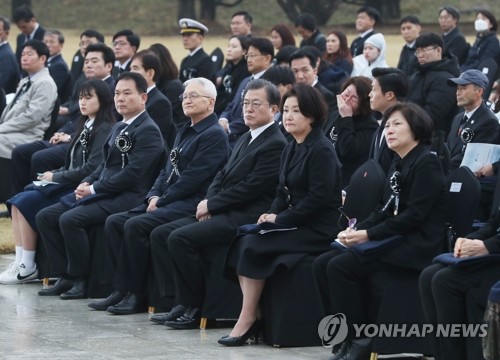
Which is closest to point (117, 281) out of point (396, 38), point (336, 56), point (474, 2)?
point (336, 56)

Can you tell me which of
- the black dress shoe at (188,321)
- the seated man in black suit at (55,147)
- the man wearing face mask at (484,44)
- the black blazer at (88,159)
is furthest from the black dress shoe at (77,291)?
the man wearing face mask at (484,44)

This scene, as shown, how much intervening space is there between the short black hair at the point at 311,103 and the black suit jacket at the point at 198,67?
239 inches

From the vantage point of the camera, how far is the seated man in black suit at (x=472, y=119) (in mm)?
9469

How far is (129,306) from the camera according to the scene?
8969 millimetres

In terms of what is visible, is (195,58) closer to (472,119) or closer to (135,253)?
(472,119)

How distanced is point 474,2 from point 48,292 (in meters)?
30.4

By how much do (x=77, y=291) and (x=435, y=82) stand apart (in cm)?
422

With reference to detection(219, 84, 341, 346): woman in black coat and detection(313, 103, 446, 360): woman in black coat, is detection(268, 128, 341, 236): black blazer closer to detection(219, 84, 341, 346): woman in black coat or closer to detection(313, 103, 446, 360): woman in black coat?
detection(219, 84, 341, 346): woman in black coat

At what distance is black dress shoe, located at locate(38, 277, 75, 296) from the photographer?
380 inches

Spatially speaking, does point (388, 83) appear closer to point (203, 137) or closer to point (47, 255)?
point (203, 137)

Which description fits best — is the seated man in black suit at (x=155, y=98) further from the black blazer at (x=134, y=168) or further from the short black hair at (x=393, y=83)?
the short black hair at (x=393, y=83)

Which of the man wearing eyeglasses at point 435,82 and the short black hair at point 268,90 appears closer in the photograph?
the short black hair at point 268,90

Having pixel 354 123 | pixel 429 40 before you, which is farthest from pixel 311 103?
pixel 429 40

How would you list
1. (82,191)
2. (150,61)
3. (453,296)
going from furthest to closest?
(150,61)
(82,191)
(453,296)
